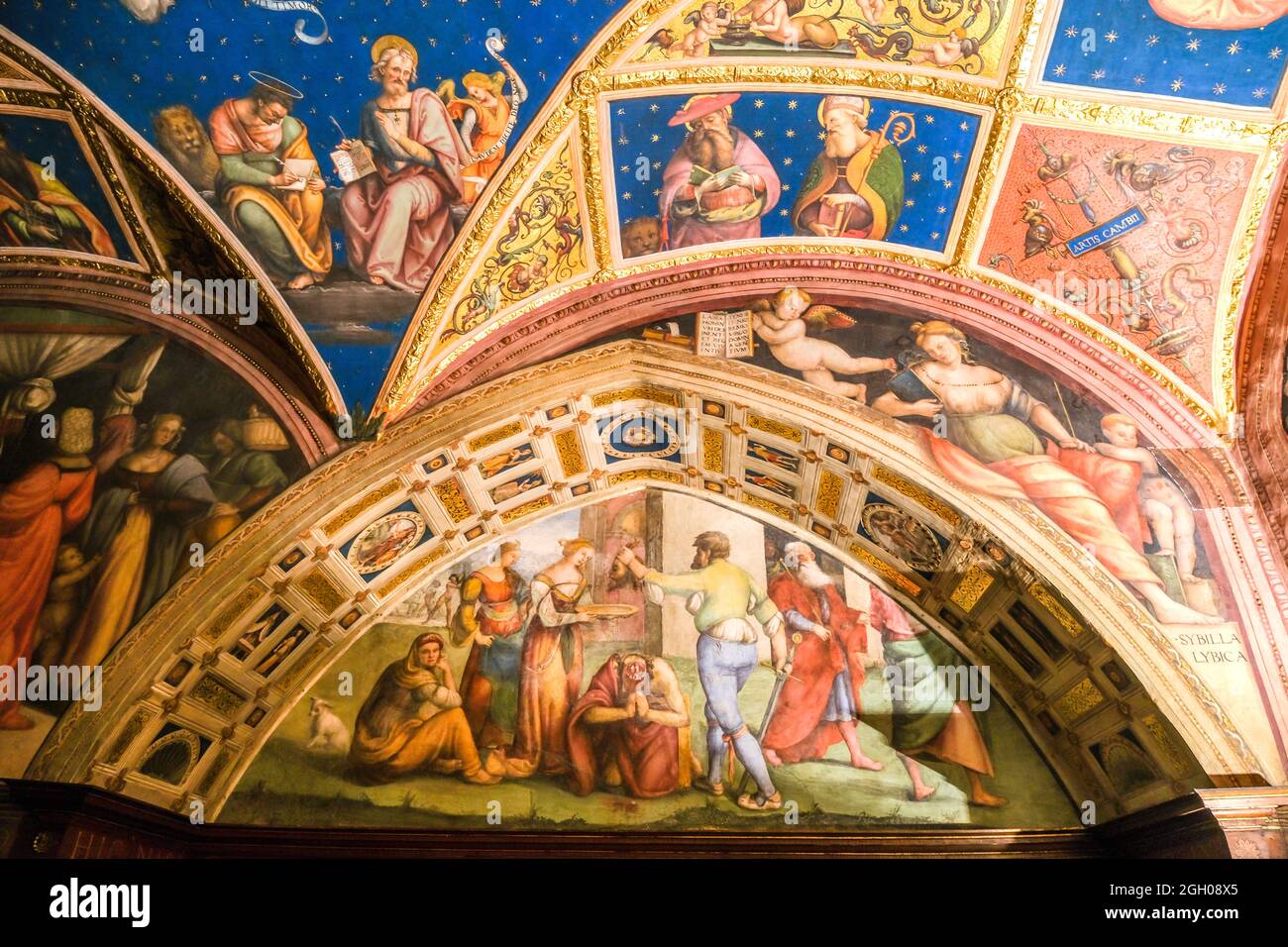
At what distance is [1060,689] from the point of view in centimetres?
1248

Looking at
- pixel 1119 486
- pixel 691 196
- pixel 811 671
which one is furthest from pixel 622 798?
pixel 691 196

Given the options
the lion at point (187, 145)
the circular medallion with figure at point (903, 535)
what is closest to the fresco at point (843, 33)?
the lion at point (187, 145)

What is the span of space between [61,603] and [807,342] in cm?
838

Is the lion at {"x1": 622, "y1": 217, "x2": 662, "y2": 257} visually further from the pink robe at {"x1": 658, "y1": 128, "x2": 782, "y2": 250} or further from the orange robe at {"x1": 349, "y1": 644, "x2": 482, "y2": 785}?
the orange robe at {"x1": 349, "y1": 644, "x2": 482, "y2": 785}

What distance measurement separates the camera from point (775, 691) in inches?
520

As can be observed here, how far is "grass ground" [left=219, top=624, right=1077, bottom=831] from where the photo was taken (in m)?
12.2

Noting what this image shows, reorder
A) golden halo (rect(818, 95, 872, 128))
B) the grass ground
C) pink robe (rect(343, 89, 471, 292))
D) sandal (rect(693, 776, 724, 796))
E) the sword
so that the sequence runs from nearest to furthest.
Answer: pink robe (rect(343, 89, 471, 292)) < golden halo (rect(818, 95, 872, 128)) < the grass ground < sandal (rect(693, 776, 724, 796)) < the sword

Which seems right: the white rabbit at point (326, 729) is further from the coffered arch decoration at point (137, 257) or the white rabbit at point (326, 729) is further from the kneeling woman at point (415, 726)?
the coffered arch decoration at point (137, 257)

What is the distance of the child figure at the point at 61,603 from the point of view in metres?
10.7

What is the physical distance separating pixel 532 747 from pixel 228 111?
25.2 ft

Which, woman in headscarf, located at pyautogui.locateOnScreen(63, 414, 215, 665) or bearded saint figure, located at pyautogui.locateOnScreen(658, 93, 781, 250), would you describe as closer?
bearded saint figure, located at pyautogui.locateOnScreen(658, 93, 781, 250)

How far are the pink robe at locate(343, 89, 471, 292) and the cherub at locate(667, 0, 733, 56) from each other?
2316 mm

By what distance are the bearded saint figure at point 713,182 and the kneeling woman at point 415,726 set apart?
19.6 feet

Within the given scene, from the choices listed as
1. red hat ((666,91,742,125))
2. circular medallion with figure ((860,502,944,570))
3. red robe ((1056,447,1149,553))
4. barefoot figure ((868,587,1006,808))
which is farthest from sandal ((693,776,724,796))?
red hat ((666,91,742,125))
